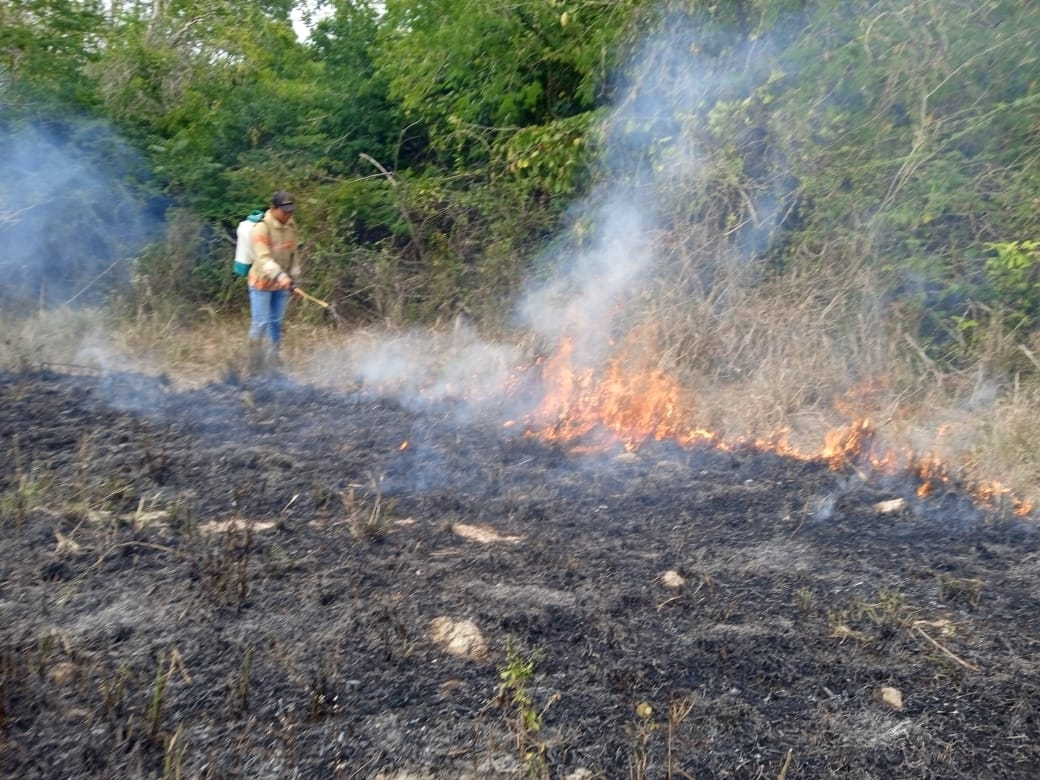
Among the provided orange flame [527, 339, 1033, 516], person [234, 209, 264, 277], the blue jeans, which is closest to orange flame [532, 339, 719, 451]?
orange flame [527, 339, 1033, 516]

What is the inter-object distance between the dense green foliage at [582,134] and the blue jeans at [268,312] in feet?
5.95

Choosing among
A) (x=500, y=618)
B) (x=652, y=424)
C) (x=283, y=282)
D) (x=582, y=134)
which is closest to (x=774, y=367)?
(x=652, y=424)

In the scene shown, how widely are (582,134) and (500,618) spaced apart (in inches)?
292

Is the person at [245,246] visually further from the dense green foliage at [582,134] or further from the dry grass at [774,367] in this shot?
the dense green foliage at [582,134]

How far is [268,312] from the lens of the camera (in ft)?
31.6

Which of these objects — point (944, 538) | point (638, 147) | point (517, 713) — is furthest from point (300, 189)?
point (517, 713)

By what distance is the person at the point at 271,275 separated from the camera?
9359 mm

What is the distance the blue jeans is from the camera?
957 cm

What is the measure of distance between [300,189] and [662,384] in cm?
649

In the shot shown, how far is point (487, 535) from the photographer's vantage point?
505 centimetres

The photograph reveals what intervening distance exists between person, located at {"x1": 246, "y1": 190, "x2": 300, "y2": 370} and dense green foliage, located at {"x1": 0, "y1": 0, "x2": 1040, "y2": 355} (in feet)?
6.03

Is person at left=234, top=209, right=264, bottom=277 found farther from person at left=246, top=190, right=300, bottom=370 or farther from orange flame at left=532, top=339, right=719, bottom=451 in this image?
orange flame at left=532, top=339, right=719, bottom=451

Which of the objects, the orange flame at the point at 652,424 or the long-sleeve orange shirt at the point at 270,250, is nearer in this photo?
the orange flame at the point at 652,424

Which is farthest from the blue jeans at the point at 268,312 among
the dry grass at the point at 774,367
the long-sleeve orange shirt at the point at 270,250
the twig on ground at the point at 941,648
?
the twig on ground at the point at 941,648
